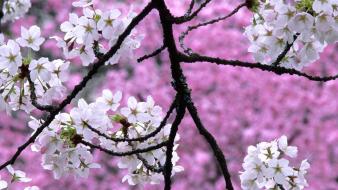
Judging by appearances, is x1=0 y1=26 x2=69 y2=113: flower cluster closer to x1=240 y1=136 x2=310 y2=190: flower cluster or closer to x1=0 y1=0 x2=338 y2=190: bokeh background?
x1=240 y1=136 x2=310 y2=190: flower cluster

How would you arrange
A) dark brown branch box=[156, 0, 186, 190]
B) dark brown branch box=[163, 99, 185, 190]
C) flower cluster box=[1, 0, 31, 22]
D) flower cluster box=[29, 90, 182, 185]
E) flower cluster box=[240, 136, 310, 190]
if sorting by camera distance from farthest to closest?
flower cluster box=[1, 0, 31, 22] < flower cluster box=[240, 136, 310, 190] < flower cluster box=[29, 90, 182, 185] < dark brown branch box=[163, 99, 185, 190] < dark brown branch box=[156, 0, 186, 190]

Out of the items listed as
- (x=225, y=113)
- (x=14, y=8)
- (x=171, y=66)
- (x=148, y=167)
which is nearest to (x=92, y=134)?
(x=148, y=167)

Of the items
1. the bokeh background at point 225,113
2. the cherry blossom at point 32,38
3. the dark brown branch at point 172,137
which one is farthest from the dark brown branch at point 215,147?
the bokeh background at point 225,113

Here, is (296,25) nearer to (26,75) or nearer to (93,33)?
(93,33)

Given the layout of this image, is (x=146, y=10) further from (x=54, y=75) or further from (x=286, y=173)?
(x=286, y=173)

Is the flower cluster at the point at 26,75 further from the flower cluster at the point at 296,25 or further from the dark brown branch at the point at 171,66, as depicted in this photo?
the flower cluster at the point at 296,25

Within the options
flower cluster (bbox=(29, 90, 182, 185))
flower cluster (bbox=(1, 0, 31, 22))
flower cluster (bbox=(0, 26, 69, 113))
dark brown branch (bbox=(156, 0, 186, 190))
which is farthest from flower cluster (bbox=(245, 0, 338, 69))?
flower cluster (bbox=(1, 0, 31, 22))
